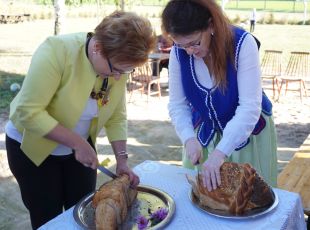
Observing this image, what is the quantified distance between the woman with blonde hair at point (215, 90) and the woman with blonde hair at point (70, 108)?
229 millimetres

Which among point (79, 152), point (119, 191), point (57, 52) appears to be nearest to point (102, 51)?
point (57, 52)

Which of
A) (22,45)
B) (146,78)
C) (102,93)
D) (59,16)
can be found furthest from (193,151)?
(22,45)

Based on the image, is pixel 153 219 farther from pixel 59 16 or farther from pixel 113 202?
pixel 59 16

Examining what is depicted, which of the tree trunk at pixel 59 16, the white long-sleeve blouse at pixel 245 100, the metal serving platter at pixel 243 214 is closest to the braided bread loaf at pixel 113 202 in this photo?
the metal serving platter at pixel 243 214

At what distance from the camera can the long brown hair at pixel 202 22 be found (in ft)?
5.21

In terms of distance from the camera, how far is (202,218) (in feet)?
4.75

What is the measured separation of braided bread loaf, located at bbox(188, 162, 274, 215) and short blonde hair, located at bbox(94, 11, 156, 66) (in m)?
0.52

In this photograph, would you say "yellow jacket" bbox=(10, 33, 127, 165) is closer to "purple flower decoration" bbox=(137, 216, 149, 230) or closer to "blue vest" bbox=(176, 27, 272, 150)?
"blue vest" bbox=(176, 27, 272, 150)

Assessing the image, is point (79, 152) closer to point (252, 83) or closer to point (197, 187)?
point (197, 187)

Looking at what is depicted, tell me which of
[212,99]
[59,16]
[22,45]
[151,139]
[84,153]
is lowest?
[22,45]

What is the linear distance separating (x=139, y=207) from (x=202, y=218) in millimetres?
240

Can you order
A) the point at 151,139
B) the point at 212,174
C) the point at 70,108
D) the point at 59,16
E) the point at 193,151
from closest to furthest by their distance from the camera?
1. the point at 212,174
2. the point at 70,108
3. the point at 193,151
4. the point at 151,139
5. the point at 59,16

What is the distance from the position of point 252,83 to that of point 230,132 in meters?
0.22

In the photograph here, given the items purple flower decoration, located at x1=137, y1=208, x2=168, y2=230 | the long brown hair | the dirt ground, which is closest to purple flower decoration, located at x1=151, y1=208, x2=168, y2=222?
purple flower decoration, located at x1=137, y1=208, x2=168, y2=230
